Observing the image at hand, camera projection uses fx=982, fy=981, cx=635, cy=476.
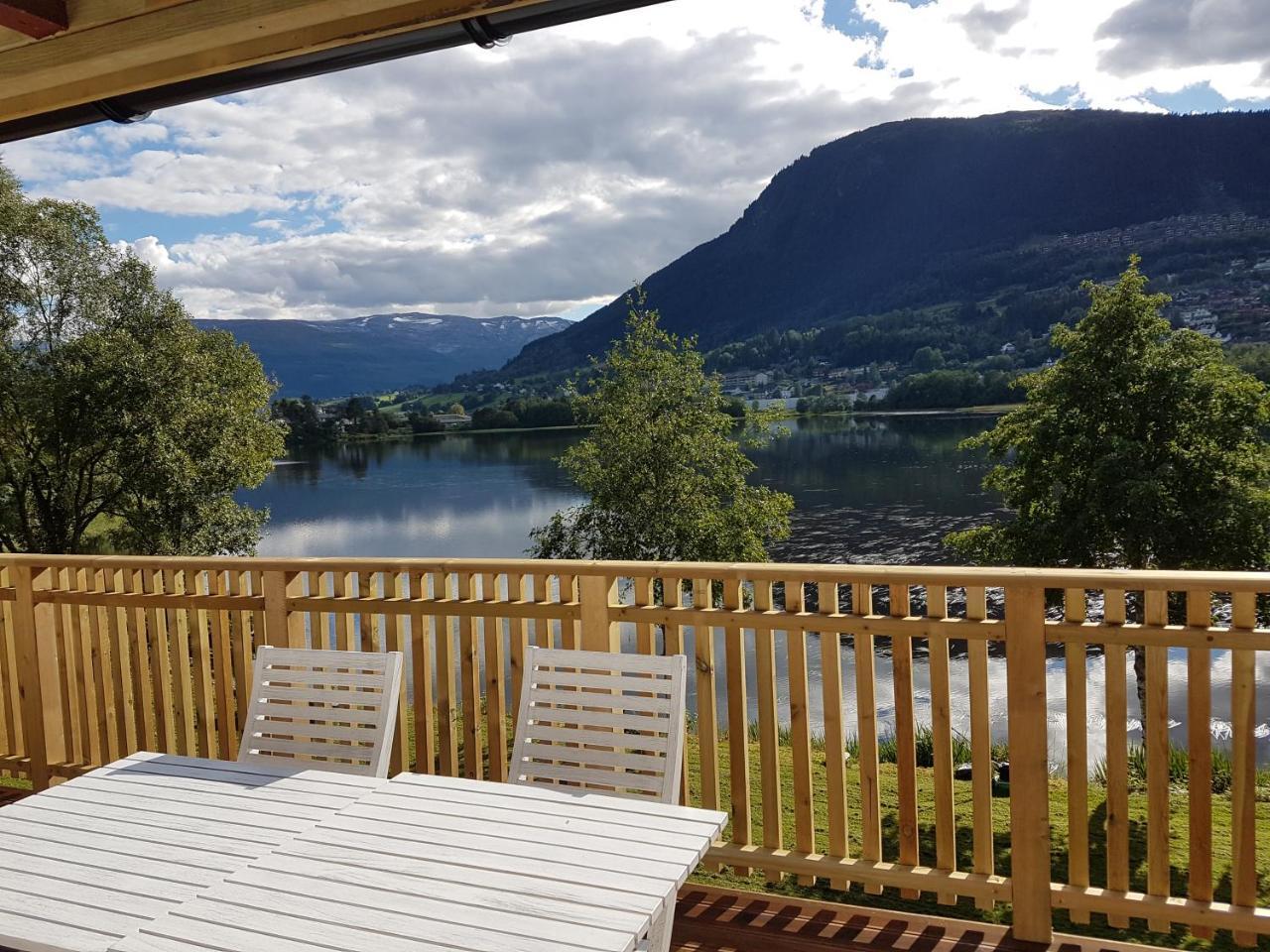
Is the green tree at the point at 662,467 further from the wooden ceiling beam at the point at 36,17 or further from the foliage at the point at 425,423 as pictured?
the foliage at the point at 425,423

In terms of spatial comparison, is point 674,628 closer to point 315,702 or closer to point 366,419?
point 315,702

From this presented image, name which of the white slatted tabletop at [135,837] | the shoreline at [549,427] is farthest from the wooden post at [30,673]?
the shoreline at [549,427]

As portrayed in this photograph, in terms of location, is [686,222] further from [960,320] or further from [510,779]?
[510,779]

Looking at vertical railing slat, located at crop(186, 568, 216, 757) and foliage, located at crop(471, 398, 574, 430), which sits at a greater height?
foliage, located at crop(471, 398, 574, 430)

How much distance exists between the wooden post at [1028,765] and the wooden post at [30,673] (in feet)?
13.0

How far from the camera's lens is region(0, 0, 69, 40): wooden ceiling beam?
2518 mm

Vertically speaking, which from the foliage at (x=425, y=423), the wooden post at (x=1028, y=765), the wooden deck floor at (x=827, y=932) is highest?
the foliage at (x=425, y=423)

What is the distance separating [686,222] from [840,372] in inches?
2649

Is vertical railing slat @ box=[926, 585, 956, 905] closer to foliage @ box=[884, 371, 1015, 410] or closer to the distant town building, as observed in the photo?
foliage @ box=[884, 371, 1015, 410]

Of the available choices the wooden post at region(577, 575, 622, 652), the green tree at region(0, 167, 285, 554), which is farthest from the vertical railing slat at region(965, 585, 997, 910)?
the green tree at region(0, 167, 285, 554)

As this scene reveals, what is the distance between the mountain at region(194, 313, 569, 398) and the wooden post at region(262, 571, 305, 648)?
356 ft

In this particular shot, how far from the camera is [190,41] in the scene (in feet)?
8.38

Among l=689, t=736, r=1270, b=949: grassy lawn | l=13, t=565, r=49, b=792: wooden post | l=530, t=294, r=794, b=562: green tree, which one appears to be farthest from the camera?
l=530, t=294, r=794, b=562: green tree

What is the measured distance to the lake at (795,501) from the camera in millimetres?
18359
